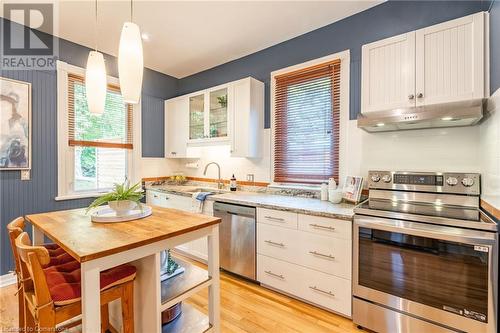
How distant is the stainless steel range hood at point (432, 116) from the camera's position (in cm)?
153

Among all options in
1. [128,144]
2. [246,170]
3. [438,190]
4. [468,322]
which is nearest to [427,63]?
[438,190]

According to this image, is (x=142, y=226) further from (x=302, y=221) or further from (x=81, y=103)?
(x=81, y=103)

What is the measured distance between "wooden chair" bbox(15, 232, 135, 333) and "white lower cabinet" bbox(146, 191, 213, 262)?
1.48 m

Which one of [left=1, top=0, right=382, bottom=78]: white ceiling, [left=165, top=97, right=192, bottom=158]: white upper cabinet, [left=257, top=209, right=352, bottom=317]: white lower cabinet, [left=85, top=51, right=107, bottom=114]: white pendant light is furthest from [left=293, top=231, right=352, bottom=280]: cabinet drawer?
[left=165, top=97, right=192, bottom=158]: white upper cabinet

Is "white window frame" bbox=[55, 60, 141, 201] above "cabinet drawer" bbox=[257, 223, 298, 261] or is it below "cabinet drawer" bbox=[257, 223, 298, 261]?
above

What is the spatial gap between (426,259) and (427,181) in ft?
2.11

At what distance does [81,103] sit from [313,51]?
2938 millimetres

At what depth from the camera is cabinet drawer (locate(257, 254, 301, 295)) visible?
6.99 feet

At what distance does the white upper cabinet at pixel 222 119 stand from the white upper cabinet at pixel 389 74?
50.2 inches

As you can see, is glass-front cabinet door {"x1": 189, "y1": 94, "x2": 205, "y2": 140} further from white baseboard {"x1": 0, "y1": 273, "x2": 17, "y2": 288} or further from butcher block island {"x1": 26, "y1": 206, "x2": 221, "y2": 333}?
white baseboard {"x1": 0, "y1": 273, "x2": 17, "y2": 288}

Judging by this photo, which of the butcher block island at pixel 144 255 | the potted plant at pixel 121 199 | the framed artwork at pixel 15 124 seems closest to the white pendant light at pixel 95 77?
the potted plant at pixel 121 199

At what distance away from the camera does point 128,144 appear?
3.47 metres

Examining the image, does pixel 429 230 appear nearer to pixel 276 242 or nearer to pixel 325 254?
pixel 325 254

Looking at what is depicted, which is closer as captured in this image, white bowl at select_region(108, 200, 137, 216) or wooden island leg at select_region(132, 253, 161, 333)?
wooden island leg at select_region(132, 253, 161, 333)
